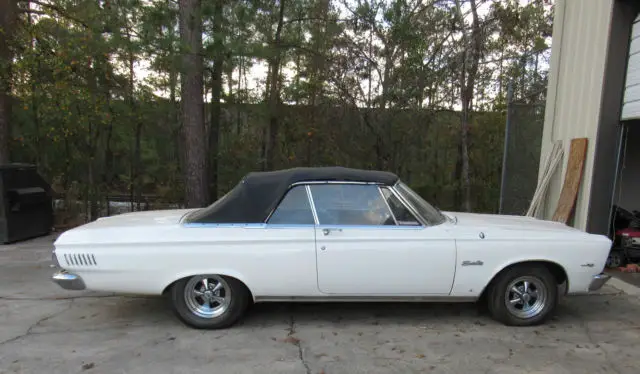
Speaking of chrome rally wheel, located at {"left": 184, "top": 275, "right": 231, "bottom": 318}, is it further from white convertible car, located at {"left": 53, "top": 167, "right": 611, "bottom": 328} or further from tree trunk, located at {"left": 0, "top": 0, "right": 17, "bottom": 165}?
tree trunk, located at {"left": 0, "top": 0, "right": 17, "bottom": 165}

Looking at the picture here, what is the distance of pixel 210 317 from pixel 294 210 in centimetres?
125

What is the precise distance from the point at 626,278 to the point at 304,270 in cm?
453

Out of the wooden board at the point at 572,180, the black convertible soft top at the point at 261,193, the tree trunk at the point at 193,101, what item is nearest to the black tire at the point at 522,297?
the black convertible soft top at the point at 261,193

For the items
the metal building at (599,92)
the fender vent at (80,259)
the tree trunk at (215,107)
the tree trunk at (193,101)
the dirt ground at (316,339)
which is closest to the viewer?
the dirt ground at (316,339)

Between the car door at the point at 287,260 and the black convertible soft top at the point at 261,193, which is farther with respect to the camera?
the black convertible soft top at the point at 261,193

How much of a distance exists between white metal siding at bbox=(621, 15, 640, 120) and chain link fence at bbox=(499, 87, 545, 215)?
2168mm

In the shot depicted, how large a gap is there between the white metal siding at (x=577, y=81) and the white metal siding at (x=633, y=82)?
0.31 metres

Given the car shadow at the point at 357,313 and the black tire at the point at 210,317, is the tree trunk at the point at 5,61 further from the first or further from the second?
the black tire at the point at 210,317

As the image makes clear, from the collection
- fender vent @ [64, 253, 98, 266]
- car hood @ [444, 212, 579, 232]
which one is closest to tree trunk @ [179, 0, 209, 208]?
fender vent @ [64, 253, 98, 266]

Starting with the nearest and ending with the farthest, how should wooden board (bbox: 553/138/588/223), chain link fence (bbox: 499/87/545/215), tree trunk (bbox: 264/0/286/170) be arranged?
wooden board (bbox: 553/138/588/223)
chain link fence (bbox: 499/87/545/215)
tree trunk (bbox: 264/0/286/170)

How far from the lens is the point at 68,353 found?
3.53 meters

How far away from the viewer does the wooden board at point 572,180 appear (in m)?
6.20

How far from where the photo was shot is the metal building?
583cm

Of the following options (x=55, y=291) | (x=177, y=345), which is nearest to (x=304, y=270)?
(x=177, y=345)
